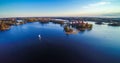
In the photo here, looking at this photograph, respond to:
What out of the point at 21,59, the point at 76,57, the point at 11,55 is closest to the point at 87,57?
the point at 76,57

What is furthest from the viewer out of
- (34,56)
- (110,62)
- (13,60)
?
(34,56)

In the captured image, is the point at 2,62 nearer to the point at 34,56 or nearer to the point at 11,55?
the point at 11,55

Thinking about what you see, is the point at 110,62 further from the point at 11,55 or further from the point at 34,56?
the point at 11,55

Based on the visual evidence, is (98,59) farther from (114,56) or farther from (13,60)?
(13,60)

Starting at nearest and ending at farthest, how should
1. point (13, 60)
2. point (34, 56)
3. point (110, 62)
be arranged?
point (110, 62) → point (13, 60) → point (34, 56)

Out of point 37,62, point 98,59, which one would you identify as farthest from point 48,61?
point 98,59

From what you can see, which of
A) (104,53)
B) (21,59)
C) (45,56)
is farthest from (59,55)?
(104,53)

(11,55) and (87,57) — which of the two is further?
(11,55)
